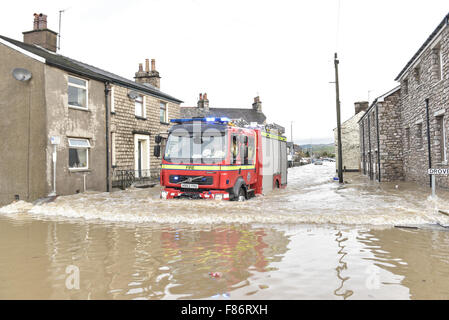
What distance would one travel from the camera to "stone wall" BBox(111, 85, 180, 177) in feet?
61.9

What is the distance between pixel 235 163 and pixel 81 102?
891 cm

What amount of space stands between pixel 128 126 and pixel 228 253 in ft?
51.2

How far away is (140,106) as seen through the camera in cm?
2138

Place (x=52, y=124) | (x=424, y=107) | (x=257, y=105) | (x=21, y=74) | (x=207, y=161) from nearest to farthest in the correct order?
(x=207, y=161) → (x=21, y=74) → (x=52, y=124) → (x=424, y=107) → (x=257, y=105)

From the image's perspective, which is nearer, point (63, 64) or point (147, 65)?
point (63, 64)

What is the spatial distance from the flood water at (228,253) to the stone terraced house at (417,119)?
657 cm

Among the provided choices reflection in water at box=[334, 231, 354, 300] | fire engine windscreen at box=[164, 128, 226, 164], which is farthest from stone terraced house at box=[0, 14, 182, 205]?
reflection in water at box=[334, 231, 354, 300]

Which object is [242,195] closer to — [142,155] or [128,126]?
[128,126]

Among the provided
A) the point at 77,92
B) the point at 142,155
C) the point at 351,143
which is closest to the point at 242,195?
the point at 77,92

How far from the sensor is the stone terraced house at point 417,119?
14.4m

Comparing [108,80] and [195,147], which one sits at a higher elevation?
[108,80]

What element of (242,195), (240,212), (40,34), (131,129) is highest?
(40,34)

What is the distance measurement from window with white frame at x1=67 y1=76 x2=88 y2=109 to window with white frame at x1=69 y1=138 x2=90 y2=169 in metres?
1.54
